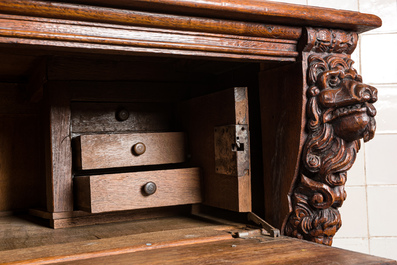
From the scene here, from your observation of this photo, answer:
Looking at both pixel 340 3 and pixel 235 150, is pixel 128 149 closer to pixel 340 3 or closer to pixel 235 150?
pixel 235 150

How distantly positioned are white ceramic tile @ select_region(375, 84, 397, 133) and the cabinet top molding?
631mm

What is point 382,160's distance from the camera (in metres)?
1.74

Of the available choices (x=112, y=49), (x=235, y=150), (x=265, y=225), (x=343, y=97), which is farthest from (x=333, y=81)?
(x=112, y=49)

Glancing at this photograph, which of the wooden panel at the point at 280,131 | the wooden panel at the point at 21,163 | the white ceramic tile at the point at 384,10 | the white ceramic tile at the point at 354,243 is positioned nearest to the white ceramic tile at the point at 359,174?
the white ceramic tile at the point at 354,243

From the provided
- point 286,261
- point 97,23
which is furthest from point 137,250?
point 97,23

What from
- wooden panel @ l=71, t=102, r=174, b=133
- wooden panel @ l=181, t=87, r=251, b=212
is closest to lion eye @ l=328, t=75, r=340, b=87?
wooden panel @ l=181, t=87, r=251, b=212

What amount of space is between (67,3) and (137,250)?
593 millimetres

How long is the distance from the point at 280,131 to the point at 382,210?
2.57 ft

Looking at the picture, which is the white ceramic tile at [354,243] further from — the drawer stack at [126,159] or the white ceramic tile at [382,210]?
the drawer stack at [126,159]

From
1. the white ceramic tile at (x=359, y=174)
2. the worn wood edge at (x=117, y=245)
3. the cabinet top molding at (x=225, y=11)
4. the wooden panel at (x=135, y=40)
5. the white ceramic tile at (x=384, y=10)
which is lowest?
the worn wood edge at (x=117, y=245)

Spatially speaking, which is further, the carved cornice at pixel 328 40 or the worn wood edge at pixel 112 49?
the carved cornice at pixel 328 40

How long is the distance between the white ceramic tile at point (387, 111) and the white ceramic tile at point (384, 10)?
0.24 metres

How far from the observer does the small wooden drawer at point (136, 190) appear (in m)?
1.28

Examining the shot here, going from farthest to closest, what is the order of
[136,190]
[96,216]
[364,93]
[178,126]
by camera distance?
[178,126] → [96,216] → [136,190] → [364,93]
